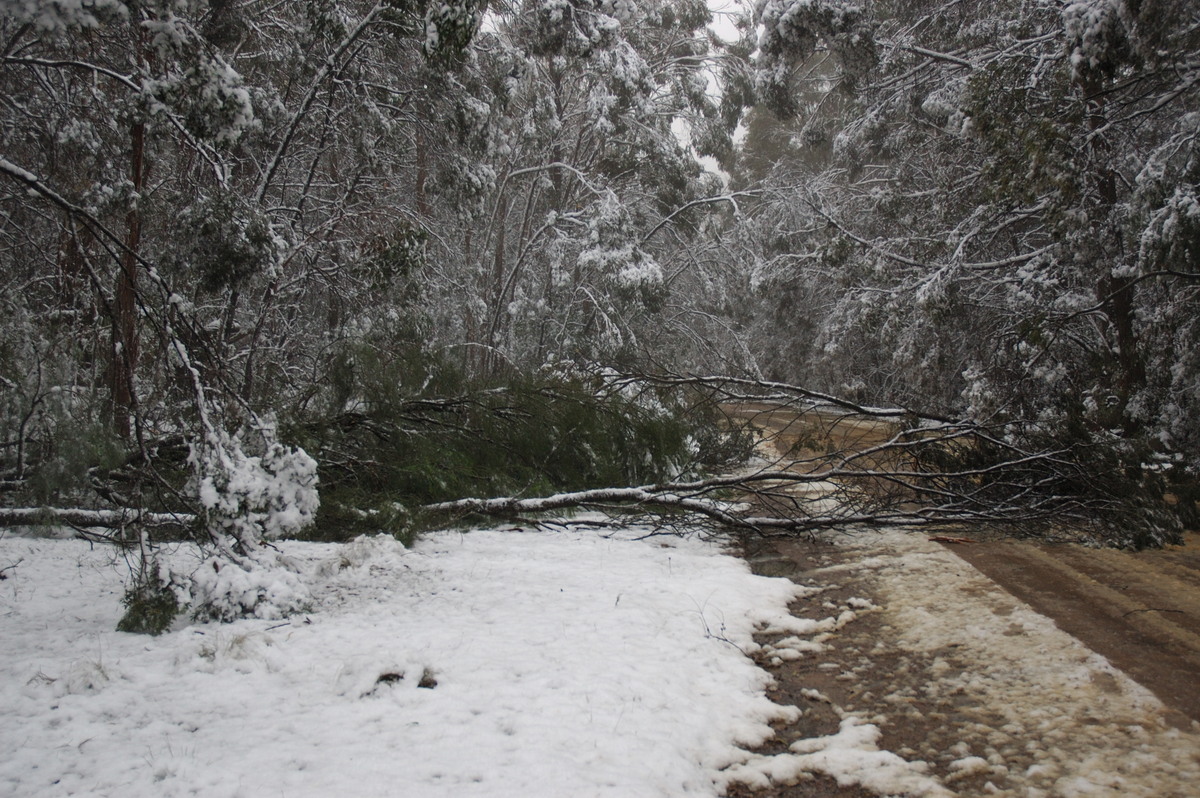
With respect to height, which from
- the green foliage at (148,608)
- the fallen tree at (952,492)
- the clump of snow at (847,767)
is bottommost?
the clump of snow at (847,767)

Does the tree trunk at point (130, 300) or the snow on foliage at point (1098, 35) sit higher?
the snow on foliage at point (1098, 35)

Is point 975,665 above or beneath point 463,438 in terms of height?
beneath

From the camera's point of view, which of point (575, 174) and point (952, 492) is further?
point (575, 174)

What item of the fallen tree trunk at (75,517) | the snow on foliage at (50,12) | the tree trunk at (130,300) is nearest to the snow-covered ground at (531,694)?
the fallen tree trunk at (75,517)

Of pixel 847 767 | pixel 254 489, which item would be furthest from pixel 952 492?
pixel 254 489

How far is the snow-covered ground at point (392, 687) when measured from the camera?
2.40 meters

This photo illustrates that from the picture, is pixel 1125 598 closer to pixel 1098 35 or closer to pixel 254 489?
pixel 254 489

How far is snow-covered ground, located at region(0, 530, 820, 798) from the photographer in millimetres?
2400

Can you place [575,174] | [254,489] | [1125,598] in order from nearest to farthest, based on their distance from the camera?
[254,489]
[1125,598]
[575,174]

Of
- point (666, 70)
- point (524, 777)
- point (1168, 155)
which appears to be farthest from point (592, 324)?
point (524, 777)

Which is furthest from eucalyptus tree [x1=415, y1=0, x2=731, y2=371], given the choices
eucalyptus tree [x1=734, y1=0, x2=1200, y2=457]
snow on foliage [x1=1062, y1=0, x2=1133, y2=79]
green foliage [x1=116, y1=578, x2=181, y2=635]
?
green foliage [x1=116, y1=578, x2=181, y2=635]

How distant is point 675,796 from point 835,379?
19.6 metres

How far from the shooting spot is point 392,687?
302 centimetres

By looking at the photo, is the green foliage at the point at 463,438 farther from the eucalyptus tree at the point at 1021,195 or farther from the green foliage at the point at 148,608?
the eucalyptus tree at the point at 1021,195
